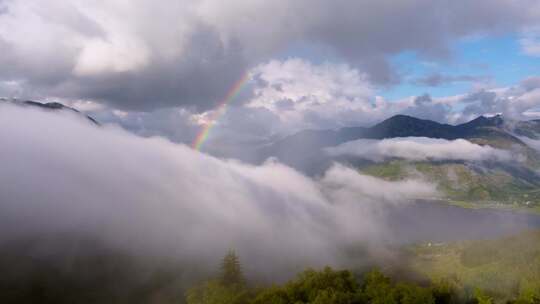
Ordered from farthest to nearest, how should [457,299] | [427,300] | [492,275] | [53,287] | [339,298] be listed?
[53,287]
[492,275]
[457,299]
[427,300]
[339,298]

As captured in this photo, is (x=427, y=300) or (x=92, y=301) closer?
(x=427, y=300)

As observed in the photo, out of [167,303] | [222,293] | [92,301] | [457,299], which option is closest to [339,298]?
[222,293]

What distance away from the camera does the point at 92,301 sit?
579 ft

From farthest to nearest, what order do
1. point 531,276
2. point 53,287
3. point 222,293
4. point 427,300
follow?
point 53,287 < point 531,276 < point 222,293 < point 427,300

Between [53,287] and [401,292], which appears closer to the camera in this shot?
[401,292]

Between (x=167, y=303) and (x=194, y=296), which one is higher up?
(x=194, y=296)

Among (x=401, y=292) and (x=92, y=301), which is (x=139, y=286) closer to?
(x=92, y=301)

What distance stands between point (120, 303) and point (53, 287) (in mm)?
44491

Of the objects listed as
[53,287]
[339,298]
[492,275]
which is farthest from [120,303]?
[492,275]

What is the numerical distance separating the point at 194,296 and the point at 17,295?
114m

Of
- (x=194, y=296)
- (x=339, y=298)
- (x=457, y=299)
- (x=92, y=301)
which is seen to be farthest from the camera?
(x=92, y=301)

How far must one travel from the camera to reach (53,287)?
191625mm

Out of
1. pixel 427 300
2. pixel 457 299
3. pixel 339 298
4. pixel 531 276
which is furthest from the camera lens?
pixel 531 276

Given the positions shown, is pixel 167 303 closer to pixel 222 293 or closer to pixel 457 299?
pixel 222 293
